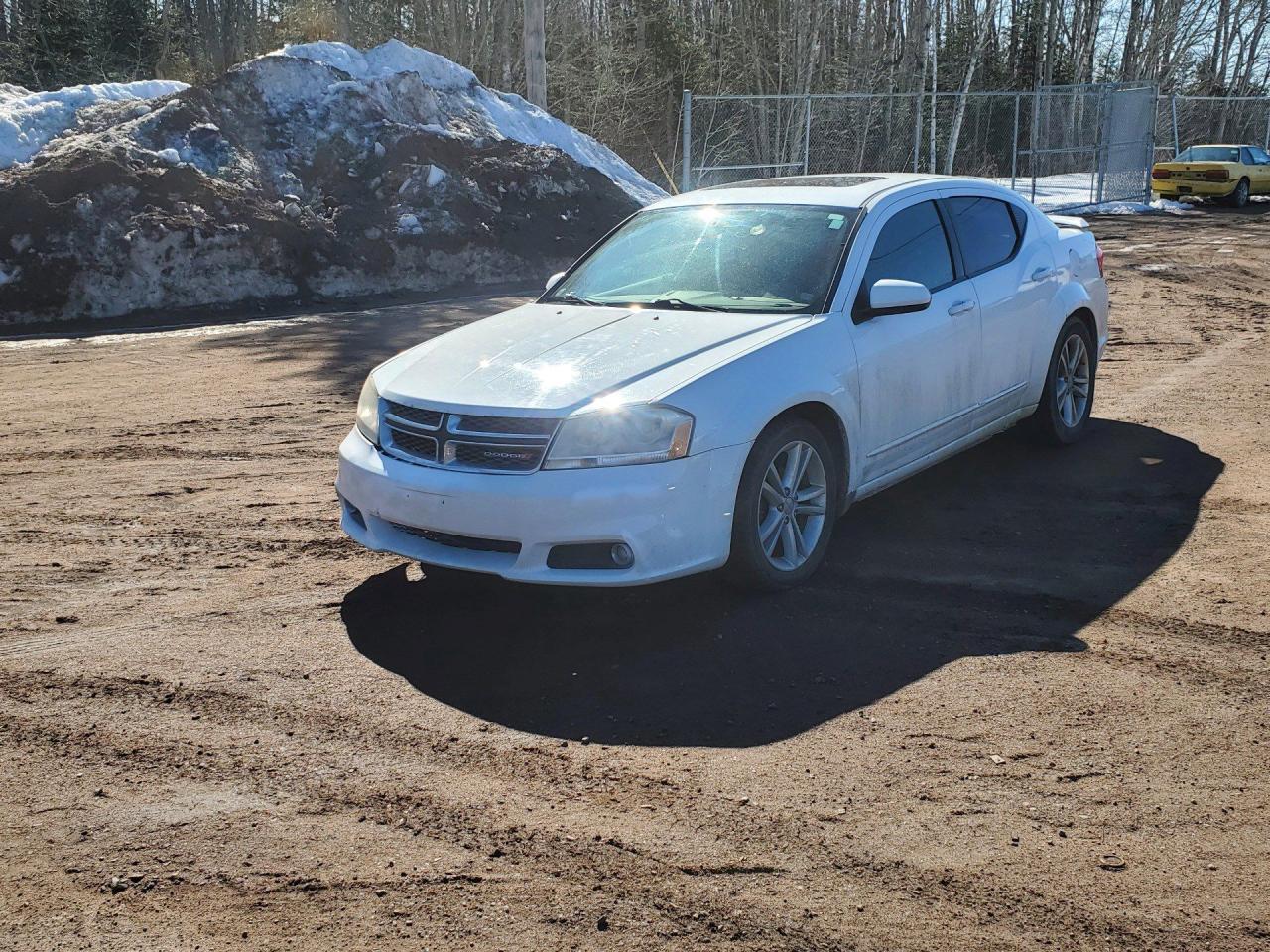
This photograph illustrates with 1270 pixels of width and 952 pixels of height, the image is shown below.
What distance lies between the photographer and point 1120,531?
6242mm

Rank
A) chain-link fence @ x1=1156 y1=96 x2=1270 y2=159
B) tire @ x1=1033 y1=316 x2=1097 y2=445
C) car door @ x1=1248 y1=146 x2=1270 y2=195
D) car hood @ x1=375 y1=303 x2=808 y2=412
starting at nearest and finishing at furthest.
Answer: car hood @ x1=375 y1=303 x2=808 y2=412 < tire @ x1=1033 y1=316 x2=1097 y2=445 < car door @ x1=1248 y1=146 x2=1270 y2=195 < chain-link fence @ x1=1156 y1=96 x2=1270 y2=159

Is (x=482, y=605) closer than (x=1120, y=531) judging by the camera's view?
Yes

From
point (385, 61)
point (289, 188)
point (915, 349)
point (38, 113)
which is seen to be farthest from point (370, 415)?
point (385, 61)

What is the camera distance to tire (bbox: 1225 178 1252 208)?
98.4ft

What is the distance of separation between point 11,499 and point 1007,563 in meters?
5.27

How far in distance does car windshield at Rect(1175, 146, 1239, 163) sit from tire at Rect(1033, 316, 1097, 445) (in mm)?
25187

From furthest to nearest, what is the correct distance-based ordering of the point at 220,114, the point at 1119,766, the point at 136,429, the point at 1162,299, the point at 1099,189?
the point at 1099,189
the point at 220,114
the point at 1162,299
the point at 136,429
the point at 1119,766

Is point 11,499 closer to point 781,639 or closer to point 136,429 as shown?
point 136,429

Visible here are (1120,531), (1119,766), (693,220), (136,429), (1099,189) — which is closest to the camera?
(1119,766)

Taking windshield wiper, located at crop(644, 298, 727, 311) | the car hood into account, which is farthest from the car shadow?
windshield wiper, located at crop(644, 298, 727, 311)

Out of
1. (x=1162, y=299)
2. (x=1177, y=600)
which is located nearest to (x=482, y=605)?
(x=1177, y=600)

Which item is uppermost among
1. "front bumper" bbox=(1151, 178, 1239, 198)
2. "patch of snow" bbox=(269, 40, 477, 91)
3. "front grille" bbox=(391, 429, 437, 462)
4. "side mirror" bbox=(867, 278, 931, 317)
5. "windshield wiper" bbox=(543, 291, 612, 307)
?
"patch of snow" bbox=(269, 40, 477, 91)

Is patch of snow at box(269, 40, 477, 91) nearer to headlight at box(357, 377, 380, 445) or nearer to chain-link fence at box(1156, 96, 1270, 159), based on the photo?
headlight at box(357, 377, 380, 445)

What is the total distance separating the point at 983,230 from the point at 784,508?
249 cm
